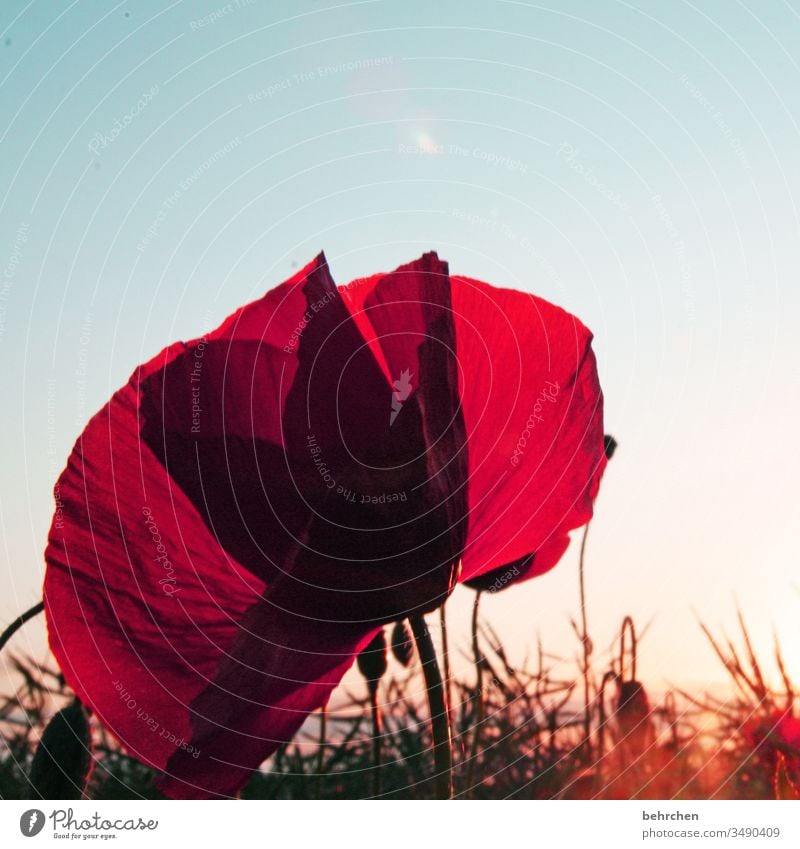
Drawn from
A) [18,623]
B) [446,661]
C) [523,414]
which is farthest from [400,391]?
[18,623]

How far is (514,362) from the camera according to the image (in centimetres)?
42

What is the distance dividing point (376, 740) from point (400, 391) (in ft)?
0.63

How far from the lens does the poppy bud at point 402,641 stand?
0.44 m

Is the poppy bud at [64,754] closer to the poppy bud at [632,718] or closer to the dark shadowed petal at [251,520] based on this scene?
the dark shadowed petal at [251,520]

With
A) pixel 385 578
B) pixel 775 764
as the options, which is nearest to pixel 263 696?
pixel 385 578

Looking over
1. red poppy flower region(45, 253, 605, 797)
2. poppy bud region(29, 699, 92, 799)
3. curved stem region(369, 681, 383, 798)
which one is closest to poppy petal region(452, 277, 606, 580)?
red poppy flower region(45, 253, 605, 797)

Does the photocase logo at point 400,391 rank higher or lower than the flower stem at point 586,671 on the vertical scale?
higher

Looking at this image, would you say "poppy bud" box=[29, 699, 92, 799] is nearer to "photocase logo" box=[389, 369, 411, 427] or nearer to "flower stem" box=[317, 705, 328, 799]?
"flower stem" box=[317, 705, 328, 799]

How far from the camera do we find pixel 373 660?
0.48 m

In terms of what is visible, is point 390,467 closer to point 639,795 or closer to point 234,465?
point 234,465
